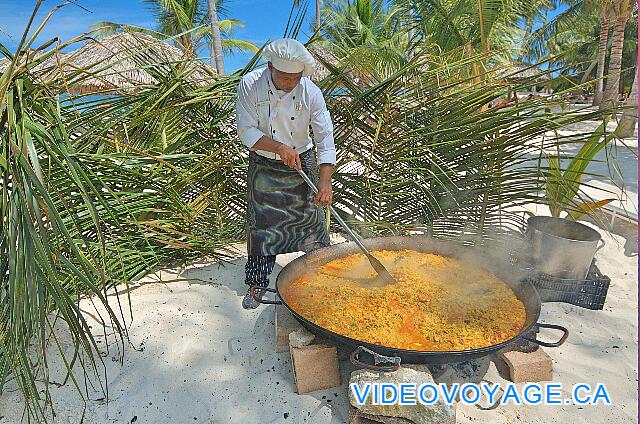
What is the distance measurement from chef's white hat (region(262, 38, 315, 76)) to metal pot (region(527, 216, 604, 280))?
191 centimetres

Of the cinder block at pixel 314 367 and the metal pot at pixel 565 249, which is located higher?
the metal pot at pixel 565 249

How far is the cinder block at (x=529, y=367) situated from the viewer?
6.62 ft

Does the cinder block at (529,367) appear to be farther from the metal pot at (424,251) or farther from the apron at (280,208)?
the apron at (280,208)

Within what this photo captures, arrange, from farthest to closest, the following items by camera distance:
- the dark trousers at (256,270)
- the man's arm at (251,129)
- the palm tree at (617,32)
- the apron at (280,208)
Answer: the palm tree at (617,32)
the dark trousers at (256,270)
the apron at (280,208)
the man's arm at (251,129)

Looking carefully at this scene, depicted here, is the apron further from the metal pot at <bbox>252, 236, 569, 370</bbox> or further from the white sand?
the white sand

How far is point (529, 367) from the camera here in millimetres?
2021

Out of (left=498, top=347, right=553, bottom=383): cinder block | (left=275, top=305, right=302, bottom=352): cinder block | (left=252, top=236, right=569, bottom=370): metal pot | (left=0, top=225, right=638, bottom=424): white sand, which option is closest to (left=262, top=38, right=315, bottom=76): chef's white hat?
(left=252, top=236, right=569, bottom=370): metal pot

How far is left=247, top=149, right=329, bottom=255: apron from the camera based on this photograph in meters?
2.65

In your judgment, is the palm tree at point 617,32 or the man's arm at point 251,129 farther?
the palm tree at point 617,32

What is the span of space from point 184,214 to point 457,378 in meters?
2.13

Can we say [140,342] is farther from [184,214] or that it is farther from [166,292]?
[184,214]

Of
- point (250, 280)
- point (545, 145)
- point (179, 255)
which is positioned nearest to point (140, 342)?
point (250, 280)

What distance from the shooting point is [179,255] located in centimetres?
326

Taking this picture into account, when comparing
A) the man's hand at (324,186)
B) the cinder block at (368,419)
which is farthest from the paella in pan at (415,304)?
the man's hand at (324,186)
